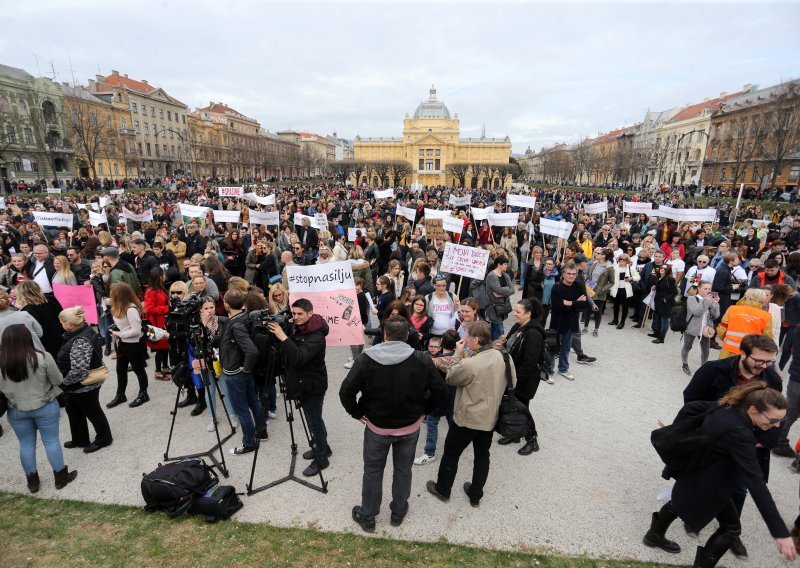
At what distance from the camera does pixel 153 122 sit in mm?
73500

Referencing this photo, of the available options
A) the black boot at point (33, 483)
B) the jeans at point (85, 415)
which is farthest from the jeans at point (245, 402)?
the black boot at point (33, 483)

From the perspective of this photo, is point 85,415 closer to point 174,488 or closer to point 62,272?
point 174,488

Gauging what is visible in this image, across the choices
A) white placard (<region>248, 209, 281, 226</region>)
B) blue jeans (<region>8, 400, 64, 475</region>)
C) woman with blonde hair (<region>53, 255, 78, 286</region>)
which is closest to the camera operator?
blue jeans (<region>8, 400, 64, 475</region>)

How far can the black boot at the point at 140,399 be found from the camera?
6079mm

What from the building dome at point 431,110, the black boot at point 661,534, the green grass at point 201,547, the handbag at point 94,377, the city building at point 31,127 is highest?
the building dome at point 431,110

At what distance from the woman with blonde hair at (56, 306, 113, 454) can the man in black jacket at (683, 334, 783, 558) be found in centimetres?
640

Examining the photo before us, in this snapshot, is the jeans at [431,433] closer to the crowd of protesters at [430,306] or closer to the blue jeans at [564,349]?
the crowd of protesters at [430,306]

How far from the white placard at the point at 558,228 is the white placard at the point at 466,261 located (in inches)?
173

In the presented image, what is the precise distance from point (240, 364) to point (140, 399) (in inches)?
106

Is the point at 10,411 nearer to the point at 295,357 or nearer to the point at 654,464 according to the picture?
the point at 295,357

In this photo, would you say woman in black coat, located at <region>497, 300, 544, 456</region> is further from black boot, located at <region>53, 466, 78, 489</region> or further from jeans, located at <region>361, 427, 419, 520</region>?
black boot, located at <region>53, 466, 78, 489</region>

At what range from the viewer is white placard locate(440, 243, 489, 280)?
6.91 meters

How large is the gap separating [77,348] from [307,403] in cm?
273

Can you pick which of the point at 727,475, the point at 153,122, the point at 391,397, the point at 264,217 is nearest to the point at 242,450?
the point at 391,397
